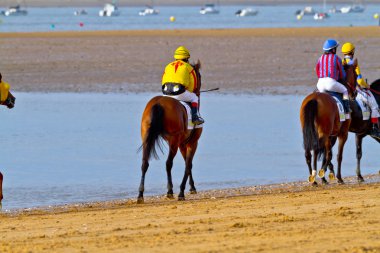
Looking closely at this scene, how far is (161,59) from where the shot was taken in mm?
40344

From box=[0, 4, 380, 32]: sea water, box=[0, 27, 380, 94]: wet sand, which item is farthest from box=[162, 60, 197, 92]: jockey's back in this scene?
box=[0, 4, 380, 32]: sea water

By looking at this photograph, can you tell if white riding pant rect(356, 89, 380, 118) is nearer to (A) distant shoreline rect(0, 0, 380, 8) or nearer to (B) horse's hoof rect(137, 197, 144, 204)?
(B) horse's hoof rect(137, 197, 144, 204)

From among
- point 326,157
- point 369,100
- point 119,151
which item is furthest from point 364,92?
point 119,151

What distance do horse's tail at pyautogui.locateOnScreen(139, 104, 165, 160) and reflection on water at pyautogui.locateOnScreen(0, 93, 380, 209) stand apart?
5.05 feet

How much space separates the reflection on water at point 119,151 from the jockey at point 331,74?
1.54 m

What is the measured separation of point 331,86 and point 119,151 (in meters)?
4.72

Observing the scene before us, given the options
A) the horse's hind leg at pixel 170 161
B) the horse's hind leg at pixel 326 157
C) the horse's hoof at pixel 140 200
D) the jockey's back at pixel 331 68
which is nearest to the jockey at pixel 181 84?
the horse's hind leg at pixel 170 161

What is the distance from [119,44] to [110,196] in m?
33.5

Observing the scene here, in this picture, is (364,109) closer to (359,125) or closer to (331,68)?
(359,125)

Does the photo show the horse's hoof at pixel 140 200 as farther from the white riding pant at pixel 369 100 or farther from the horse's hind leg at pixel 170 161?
the white riding pant at pixel 369 100

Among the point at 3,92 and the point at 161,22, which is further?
the point at 161,22

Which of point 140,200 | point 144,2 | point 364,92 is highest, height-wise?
point 144,2

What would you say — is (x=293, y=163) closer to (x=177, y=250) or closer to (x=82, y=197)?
(x=82, y=197)

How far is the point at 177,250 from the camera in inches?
401
